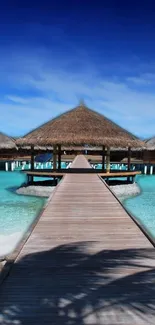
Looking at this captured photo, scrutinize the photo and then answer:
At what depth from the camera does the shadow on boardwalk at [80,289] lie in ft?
8.19

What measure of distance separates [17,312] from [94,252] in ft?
5.39

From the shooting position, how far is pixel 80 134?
14.9 m

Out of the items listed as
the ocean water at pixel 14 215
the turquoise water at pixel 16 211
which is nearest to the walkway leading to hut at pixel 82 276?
the ocean water at pixel 14 215

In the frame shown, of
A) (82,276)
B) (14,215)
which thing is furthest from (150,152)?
(82,276)

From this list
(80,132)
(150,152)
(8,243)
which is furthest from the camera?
(150,152)

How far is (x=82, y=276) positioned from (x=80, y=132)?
12.1 meters

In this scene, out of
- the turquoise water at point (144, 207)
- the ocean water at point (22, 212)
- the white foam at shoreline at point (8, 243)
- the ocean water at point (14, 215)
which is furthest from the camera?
the turquoise water at point (144, 207)

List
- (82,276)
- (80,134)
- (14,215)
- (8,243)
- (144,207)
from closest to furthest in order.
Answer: (82,276)
(8,243)
(14,215)
(144,207)
(80,134)

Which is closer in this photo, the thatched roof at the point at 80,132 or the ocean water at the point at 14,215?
the ocean water at the point at 14,215

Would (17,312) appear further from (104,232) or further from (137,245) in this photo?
(104,232)

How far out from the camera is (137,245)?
4277 millimetres

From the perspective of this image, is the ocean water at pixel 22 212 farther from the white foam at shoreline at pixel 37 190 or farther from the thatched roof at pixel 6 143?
the thatched roof at pixel 6 143

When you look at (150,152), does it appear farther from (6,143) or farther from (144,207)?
(144,207)

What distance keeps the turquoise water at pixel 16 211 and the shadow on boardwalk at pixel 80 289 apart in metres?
4.56
